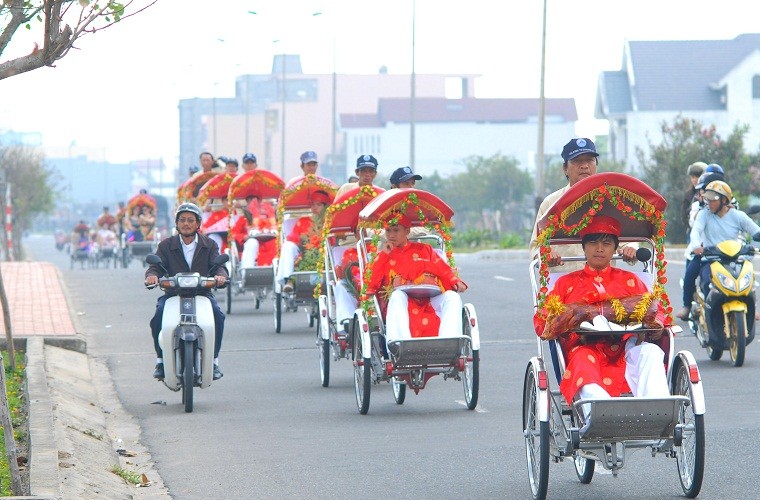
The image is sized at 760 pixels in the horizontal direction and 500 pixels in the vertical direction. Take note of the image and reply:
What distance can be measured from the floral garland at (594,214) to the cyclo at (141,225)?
105 feet

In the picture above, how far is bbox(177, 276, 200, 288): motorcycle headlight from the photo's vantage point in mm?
12578

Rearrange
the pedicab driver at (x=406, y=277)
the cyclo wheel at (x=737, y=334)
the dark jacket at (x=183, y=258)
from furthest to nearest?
the cyclo wheel at (x=737, y=334) → the dark jacket at (x=183, y=258) → the pedicab driver at (x=406, y=277)

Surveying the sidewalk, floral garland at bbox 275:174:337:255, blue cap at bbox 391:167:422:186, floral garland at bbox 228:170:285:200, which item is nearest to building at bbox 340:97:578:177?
floral garland at bbox 228:170:285:200

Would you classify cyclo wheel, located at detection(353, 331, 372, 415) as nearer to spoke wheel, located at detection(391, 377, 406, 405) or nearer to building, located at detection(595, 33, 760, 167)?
spoke wheel, located at detection(391, 377, 406, 405)

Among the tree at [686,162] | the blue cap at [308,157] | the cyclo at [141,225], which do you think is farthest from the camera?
the tree at [686,162]

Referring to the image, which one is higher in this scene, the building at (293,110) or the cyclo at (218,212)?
the building at (293,110)

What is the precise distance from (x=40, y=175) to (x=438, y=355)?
2709 inches

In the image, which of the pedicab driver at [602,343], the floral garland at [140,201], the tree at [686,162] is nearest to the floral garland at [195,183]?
the floral garland at [140,201]

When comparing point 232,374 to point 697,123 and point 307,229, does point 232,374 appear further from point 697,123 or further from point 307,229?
point 697,123

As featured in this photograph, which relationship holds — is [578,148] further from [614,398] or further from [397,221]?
[614,398]

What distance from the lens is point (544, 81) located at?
150 feet

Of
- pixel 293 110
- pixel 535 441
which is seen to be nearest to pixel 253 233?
pixel 535 441

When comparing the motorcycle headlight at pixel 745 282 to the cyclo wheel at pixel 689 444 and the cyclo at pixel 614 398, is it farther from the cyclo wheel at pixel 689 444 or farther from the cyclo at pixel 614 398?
the cyclo wheel at pixel 689 444

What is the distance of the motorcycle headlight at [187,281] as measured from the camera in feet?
41.3
